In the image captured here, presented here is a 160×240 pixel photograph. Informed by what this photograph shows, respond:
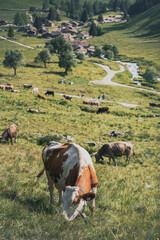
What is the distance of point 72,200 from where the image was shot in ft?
13.7

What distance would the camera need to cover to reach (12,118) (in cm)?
2255

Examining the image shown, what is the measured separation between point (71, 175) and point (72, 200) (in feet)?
4.42

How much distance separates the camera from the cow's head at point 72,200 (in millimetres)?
4181

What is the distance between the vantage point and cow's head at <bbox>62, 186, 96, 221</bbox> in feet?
13.7

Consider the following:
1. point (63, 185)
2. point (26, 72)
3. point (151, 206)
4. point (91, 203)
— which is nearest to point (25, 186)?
point (63, 185)

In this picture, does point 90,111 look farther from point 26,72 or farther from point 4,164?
point 26,72

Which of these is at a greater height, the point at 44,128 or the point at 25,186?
the point at 25,186

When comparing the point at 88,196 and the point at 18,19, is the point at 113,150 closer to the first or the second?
the point at 88,196

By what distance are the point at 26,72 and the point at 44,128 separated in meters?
53.8

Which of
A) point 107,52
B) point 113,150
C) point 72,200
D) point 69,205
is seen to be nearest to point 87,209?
point 69,205

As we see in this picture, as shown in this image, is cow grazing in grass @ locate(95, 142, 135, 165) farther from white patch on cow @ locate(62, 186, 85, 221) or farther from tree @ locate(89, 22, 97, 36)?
tree @ locate(89, 22, 97, 36)

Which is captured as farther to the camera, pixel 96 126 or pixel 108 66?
pixel 108 66

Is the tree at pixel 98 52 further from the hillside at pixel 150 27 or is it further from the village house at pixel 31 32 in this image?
the village house at pixel 31 32

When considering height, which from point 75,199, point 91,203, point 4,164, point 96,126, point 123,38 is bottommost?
point 96,126
